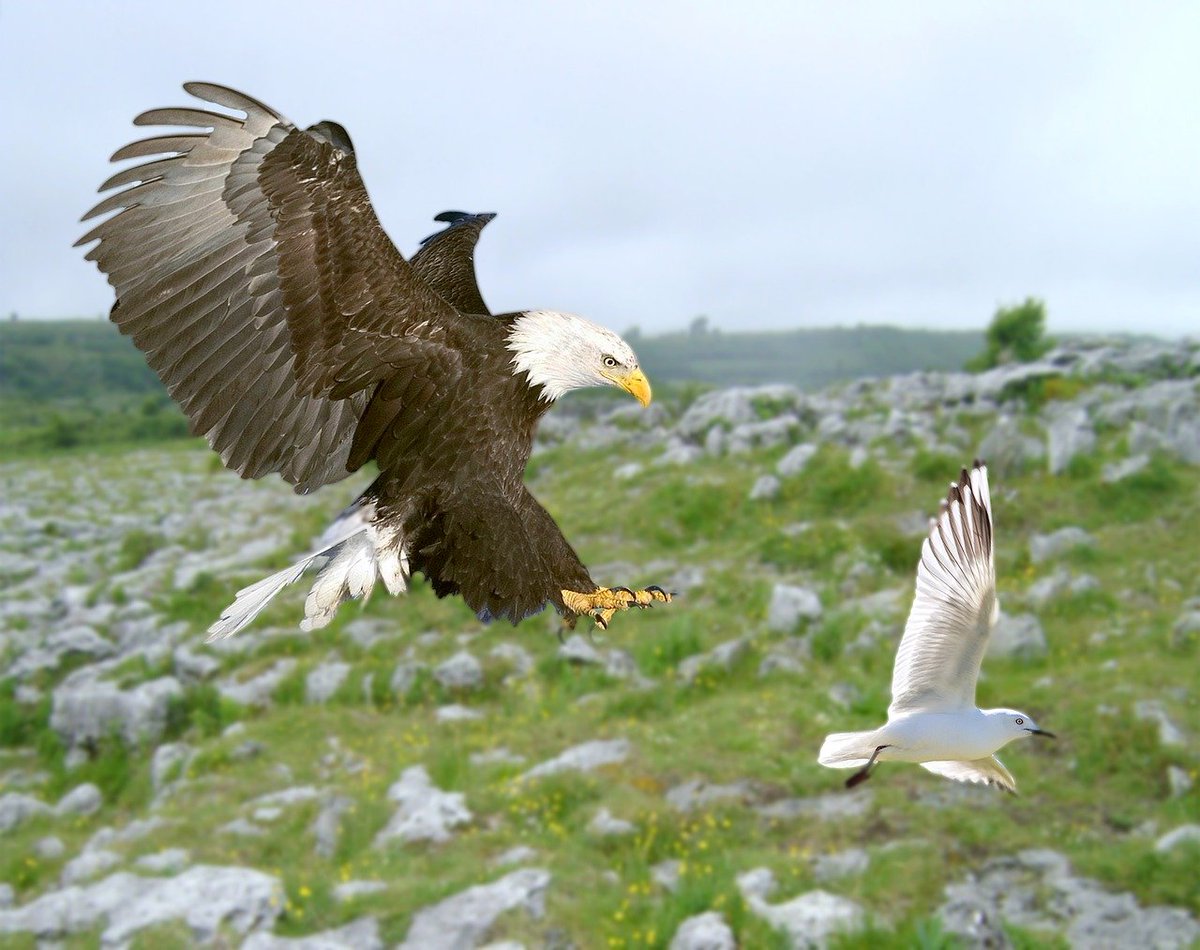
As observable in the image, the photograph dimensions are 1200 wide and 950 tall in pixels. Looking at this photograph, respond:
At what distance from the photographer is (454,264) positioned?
426 centimetres

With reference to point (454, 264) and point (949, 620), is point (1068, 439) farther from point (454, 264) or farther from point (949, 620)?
point (454, 264)

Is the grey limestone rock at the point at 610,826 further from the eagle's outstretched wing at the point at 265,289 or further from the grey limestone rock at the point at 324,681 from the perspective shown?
the eagle's outstretched wing at the point at 265,289

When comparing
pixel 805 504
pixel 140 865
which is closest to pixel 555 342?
pixel 140 865

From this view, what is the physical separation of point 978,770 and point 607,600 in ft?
4.88

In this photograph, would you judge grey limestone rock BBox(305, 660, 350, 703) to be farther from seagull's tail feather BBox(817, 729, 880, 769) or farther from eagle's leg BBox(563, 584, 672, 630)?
eagle's leg BBox(563, 584, 672, 630)

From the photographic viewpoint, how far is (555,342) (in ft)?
10.0

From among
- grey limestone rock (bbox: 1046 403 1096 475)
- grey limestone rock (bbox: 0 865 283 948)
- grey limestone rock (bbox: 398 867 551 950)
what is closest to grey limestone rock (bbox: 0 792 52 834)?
grey limestone rock (bbox: 0 865 283 948)

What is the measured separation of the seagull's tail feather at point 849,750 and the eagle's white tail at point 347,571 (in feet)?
4.49

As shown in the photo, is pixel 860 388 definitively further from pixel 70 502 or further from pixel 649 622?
pixel 70 502

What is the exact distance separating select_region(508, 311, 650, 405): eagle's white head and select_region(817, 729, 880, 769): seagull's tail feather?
4.04 feet

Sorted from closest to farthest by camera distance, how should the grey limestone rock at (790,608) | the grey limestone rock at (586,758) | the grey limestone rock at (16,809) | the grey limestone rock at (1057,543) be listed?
the grey limestone rock at (586,758) → the grey limestone rock at (16,809) → the grey limestone rock at (790,608) → the grey limestone rock at (1057,543)

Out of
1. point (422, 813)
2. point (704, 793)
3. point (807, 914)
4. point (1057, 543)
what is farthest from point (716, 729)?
point (1057, 543)

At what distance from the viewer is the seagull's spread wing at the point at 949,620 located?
3.55 meters

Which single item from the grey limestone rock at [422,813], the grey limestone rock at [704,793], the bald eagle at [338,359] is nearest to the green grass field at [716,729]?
the grey limestone rock at [704,793]
